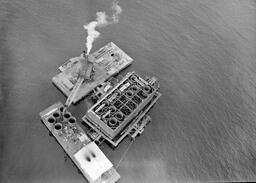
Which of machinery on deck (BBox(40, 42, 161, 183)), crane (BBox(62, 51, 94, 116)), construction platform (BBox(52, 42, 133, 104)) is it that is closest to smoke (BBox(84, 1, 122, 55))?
construction platform (BBox(52, 42, 133, 104))

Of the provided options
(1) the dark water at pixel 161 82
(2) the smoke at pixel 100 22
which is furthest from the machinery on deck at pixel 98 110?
(2) the smoke at pixel 100 22

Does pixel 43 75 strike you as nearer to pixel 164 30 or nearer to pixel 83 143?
pixel 83 143

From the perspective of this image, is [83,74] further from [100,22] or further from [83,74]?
[100,22]

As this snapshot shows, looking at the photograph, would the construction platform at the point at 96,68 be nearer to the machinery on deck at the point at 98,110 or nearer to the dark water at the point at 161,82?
the machinery on deck at the point at 98,110

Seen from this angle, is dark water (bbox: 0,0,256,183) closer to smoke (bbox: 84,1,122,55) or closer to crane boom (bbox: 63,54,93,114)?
smoke (bbox: 84,1,122,55)

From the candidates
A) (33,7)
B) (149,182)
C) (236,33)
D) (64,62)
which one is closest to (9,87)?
(64,62)
